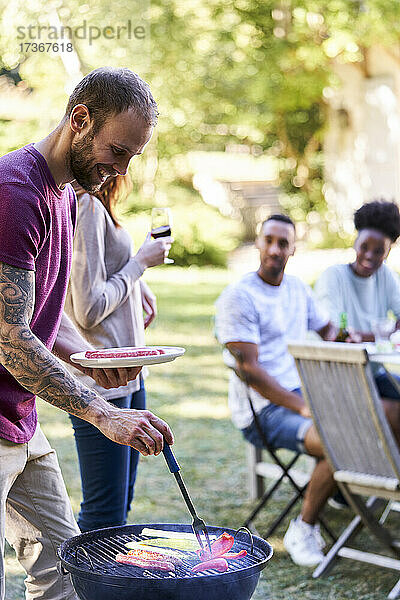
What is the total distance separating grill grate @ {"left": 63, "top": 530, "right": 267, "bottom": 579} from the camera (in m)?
2.26

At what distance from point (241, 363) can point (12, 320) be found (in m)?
2.46

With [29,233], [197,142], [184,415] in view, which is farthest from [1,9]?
[197,142]

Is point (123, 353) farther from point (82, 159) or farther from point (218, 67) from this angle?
point (218, 67)

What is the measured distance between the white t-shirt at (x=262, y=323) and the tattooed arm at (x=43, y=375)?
2305mm

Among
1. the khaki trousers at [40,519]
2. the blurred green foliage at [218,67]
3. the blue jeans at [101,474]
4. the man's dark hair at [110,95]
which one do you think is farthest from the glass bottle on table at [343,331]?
the blurred green foliage at [218,67]

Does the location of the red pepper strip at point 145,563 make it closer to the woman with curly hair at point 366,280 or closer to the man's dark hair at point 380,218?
the woman with curly hair at point 366,280

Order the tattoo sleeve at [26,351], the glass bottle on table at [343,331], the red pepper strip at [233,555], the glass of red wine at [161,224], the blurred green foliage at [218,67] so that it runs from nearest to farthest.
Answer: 1. the tattoo sleeve at [26,351]
2. the red pepper strip at [233,555]
3. the glass of red wine at [161,224]
4. the glass bottle on table at [343,331]
5. the blurred green foliage at [218,67]

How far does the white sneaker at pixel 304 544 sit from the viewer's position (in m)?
4.22

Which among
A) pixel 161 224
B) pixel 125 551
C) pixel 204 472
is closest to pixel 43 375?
pixel 125 551

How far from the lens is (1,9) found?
10.7 m

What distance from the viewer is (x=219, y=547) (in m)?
2.43

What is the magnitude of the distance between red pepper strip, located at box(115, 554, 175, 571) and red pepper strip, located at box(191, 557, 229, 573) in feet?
0.20

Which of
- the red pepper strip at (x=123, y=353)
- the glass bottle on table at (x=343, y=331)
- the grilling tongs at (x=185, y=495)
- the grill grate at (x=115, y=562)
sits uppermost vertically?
the red pepper strip at (x=123, y=353)

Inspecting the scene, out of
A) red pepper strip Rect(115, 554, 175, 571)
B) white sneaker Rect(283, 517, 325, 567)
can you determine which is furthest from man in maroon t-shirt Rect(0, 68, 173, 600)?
white sneaker Rect(283, 517, 325, 567)
